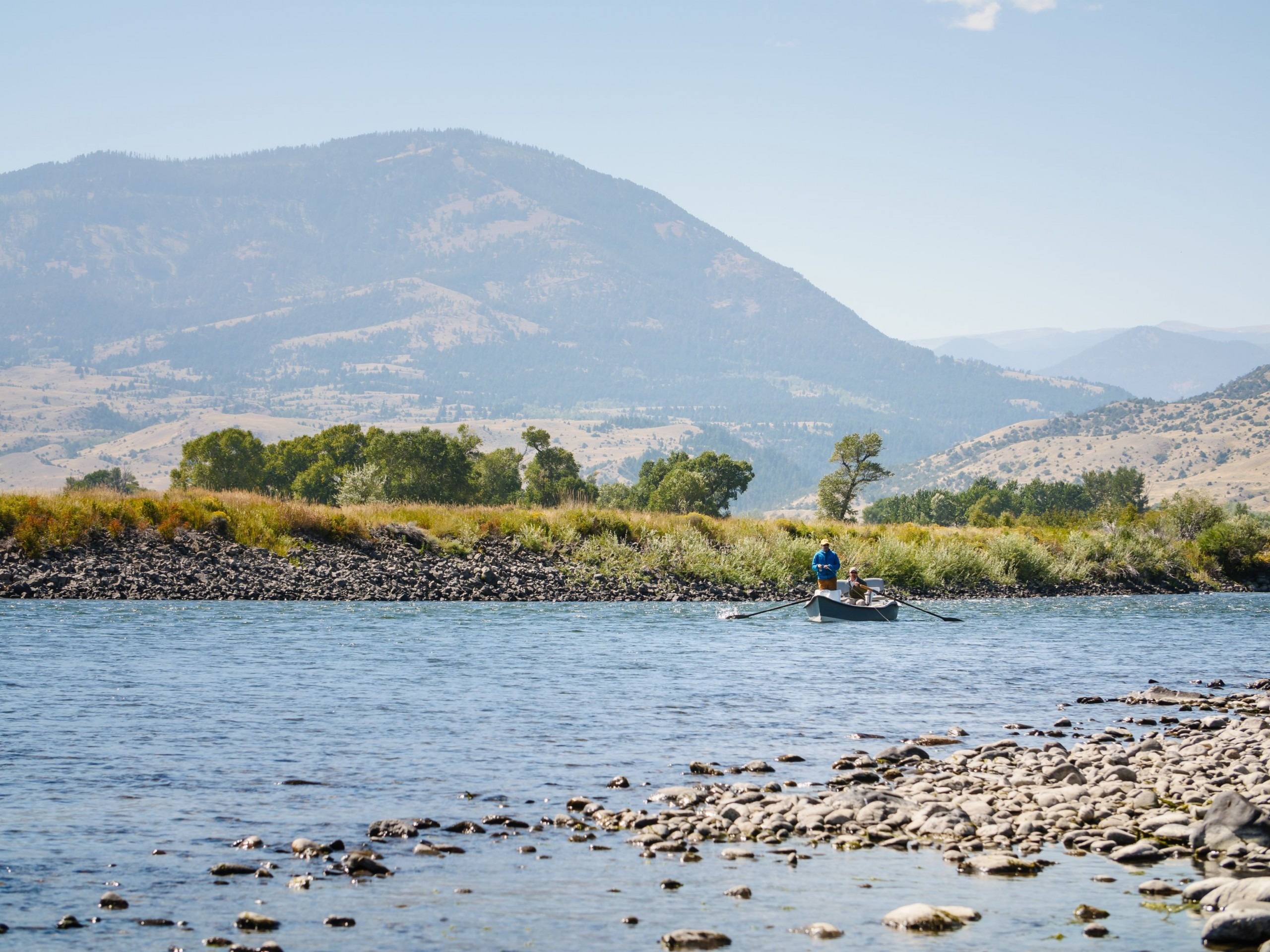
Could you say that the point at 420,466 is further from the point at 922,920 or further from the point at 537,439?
the point at 922,920

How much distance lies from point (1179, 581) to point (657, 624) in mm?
44142

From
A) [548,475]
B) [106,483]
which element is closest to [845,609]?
[106,483]

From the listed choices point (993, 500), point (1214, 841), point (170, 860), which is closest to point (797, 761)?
point (1214, 841)

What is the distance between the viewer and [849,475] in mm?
90125

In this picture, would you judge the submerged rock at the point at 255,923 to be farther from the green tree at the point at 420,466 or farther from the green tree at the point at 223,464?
the green tree at the point at 223,464

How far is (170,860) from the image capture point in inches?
523

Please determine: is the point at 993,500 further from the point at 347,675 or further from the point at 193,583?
the point at 347,675

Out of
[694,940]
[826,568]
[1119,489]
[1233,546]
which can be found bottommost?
[694,940]

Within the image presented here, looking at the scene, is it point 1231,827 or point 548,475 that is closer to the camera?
point 1231,827

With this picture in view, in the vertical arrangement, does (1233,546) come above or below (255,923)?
above

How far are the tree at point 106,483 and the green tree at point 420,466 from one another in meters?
17.9

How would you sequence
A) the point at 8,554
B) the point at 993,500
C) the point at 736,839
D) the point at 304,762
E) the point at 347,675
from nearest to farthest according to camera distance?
1. the point at 736,839
2. the point at 304,762
3. the point at 347,675
4. the point at 8,554
5. the point at 993,500

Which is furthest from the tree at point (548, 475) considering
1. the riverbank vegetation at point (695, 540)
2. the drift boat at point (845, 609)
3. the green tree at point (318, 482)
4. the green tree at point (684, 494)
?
the drift boat at point (845, 609)

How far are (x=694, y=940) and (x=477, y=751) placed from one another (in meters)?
9.31
